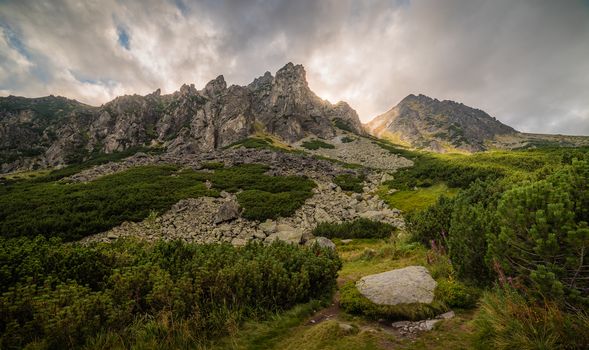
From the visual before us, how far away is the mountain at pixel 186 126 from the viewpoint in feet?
299

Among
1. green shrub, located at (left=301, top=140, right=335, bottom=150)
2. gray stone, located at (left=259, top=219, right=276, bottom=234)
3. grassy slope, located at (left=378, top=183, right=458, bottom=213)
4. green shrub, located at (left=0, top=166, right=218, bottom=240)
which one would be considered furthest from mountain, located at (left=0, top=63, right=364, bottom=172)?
grassy slope, located at (left=378, top=183, right=458, bottom=213)

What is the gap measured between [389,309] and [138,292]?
5.55 metres

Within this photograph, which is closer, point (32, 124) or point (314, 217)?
point (314, 217)

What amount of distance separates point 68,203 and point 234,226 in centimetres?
1760

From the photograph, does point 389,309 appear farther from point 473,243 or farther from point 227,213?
point 227,213

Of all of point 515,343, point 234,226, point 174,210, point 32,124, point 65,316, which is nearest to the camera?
point 515,343

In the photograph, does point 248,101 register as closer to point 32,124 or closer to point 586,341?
point 586,341

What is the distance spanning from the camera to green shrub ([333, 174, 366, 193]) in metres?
38.2

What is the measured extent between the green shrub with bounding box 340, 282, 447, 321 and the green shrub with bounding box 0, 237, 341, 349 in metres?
1.01

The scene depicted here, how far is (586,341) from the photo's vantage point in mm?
3793

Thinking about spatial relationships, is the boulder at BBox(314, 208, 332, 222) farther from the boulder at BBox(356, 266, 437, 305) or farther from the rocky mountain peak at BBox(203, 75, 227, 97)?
the rocky mountain peak at BBox(203, 75, 227, 97)

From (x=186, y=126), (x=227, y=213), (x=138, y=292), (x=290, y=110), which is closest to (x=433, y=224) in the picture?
(x=138, y=292)

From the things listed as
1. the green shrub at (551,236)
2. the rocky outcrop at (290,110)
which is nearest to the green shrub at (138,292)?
the green shrub at (551,236)

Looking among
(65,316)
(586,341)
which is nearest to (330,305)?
(586,341)
